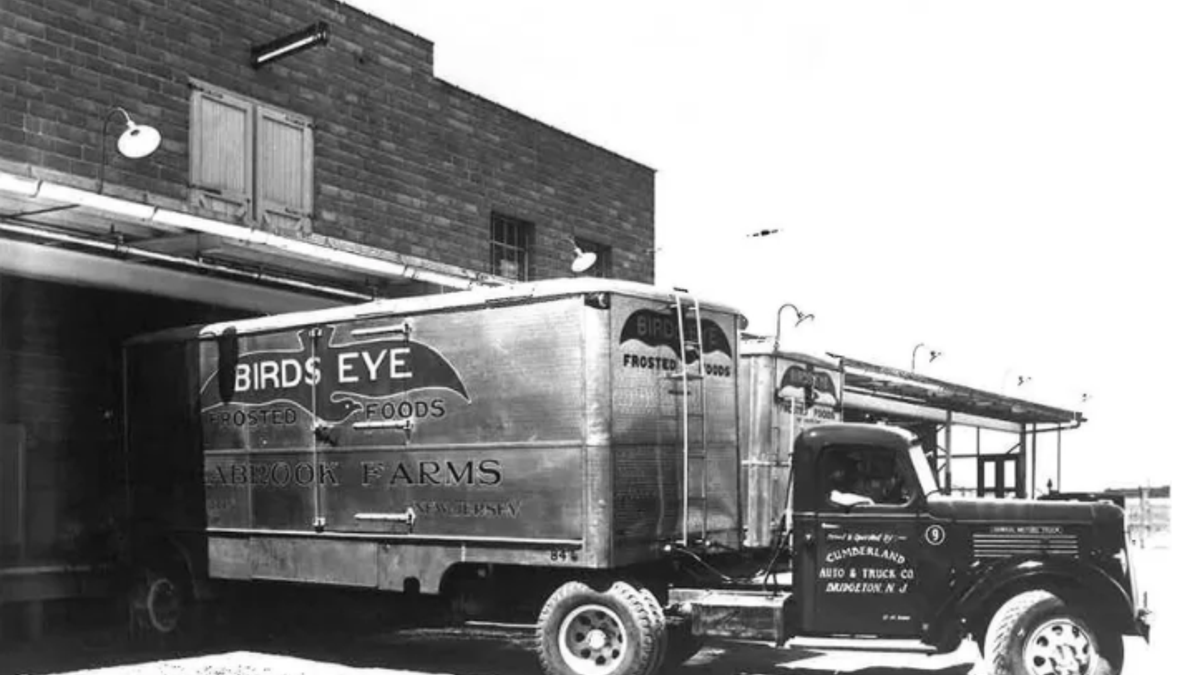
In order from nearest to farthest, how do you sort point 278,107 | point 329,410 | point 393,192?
point 329,410 → point 278,107 → point 393,192

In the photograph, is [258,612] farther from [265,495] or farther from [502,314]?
[502,314]

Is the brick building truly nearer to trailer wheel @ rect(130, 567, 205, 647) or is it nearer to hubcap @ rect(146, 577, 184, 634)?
trailer wheel @ rect(130, 567, 205, 647)

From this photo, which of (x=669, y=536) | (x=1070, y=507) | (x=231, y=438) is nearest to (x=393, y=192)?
(x=231, y=438)

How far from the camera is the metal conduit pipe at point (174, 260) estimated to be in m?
11.6

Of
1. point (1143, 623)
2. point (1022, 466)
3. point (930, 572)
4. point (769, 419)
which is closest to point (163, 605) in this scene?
point (769, 419)

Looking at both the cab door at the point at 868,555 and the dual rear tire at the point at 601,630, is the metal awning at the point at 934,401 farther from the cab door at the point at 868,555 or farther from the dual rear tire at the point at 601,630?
the dual rear tire at the point at 601,630

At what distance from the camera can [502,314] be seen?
402 inches

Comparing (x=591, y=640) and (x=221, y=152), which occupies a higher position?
(x=221, y=152)

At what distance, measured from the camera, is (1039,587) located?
9375mm

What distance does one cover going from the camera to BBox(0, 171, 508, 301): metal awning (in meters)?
10.8

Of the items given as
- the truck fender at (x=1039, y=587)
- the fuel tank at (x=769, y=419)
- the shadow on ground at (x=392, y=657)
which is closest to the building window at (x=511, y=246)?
the fuel tank at (x=769, y=419)

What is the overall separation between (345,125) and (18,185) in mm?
8016

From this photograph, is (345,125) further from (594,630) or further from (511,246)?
(594,630)

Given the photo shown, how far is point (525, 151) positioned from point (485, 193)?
4.21 ft
